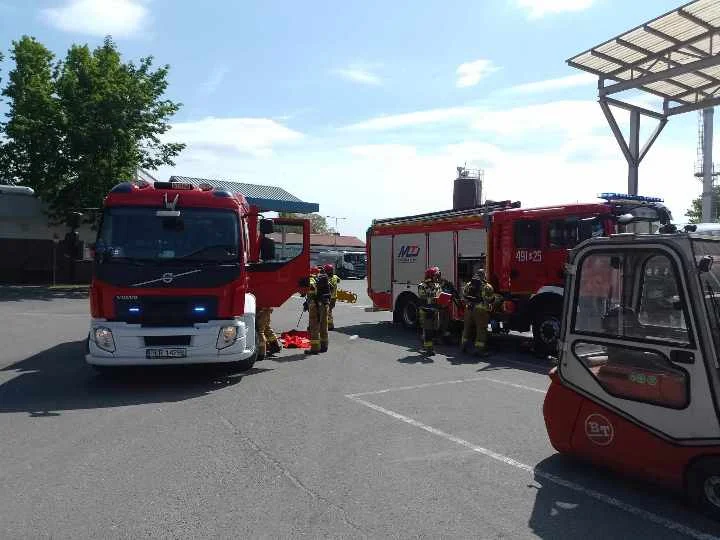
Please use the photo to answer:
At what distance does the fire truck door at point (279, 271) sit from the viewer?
9445mm

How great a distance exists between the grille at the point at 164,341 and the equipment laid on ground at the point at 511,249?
5799mm

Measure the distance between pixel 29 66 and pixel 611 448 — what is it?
104 feet

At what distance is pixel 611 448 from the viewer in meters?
4.29

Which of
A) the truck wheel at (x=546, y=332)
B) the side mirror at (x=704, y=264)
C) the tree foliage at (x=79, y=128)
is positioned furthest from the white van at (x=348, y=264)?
the side mirror at (x=704, y=264)

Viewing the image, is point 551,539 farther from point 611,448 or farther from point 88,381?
point 88,381

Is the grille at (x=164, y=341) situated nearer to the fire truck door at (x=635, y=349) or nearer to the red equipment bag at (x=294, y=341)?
the red equipment bag at (x=294, y=341)

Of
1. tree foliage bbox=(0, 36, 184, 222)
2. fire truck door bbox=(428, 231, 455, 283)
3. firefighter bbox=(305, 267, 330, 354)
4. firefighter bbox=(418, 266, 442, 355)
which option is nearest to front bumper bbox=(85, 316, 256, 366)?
firefighter bbox=(305, 267, 330, 354)

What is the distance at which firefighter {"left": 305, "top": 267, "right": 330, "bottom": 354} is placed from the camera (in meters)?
10.4

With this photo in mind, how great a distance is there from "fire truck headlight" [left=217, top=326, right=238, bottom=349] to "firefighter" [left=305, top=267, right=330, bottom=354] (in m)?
2.72

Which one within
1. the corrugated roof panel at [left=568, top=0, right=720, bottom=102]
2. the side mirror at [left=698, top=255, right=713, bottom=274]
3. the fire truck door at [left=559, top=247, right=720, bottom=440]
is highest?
the corrugated roof panel at [left=568, top=0, right=720, bottom=102]

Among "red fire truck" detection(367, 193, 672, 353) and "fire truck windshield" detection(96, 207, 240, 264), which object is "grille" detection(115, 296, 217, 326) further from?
"red fire truck" detection(367, 193, 672, 353)

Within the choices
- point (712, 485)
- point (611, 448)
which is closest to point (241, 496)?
point (611, 448)

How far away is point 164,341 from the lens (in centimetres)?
750

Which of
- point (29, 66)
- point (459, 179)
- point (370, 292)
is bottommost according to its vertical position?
point (370, 292)
